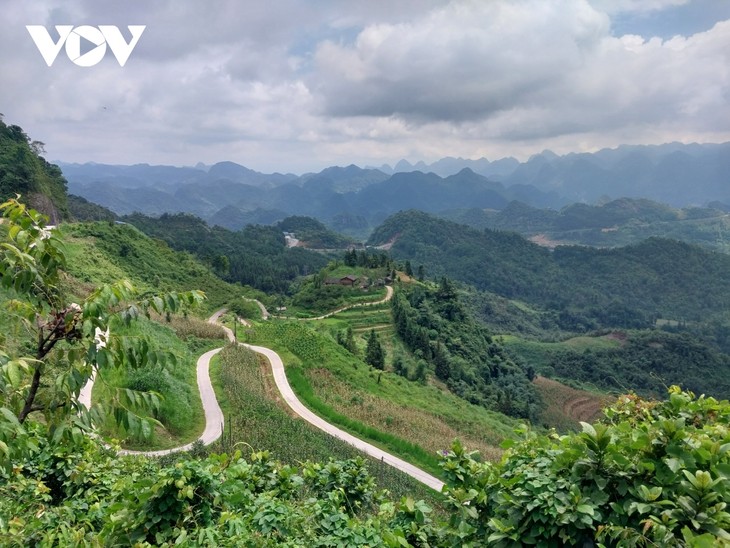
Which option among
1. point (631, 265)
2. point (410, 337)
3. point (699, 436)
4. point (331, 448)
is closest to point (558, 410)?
point (410, 337)

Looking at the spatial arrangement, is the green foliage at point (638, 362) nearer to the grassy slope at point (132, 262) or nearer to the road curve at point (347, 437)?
the grassy slope at point (132, 262)

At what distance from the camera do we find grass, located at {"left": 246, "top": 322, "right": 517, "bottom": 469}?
21.9m

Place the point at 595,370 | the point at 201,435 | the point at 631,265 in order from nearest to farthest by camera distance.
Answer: the point at 201,435, the point at 595,370, the point at 631,265

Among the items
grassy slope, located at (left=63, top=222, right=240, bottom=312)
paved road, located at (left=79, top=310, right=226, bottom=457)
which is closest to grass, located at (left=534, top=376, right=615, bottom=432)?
paved road, located at (left=79, top=310, right=226, bottom=457)

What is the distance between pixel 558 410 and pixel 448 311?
19668mm

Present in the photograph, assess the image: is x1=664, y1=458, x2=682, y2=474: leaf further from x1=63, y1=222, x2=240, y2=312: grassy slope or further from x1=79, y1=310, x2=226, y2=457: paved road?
x1=63, y1=222, x2=240, y2=312: grassy slope

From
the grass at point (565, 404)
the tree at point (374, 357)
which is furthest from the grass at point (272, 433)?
the grass at point (565, 404)

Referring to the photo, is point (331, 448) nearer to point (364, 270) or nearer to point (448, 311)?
point (448, 311)

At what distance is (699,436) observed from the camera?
11.3 ft

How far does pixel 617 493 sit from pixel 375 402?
2362 centimetres

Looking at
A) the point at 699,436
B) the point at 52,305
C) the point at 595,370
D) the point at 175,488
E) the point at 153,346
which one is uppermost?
the point at 52,305

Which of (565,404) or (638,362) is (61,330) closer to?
(565,404)

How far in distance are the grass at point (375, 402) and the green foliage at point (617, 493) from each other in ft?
54.8

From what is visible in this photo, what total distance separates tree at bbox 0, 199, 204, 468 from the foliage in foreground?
39 cm
